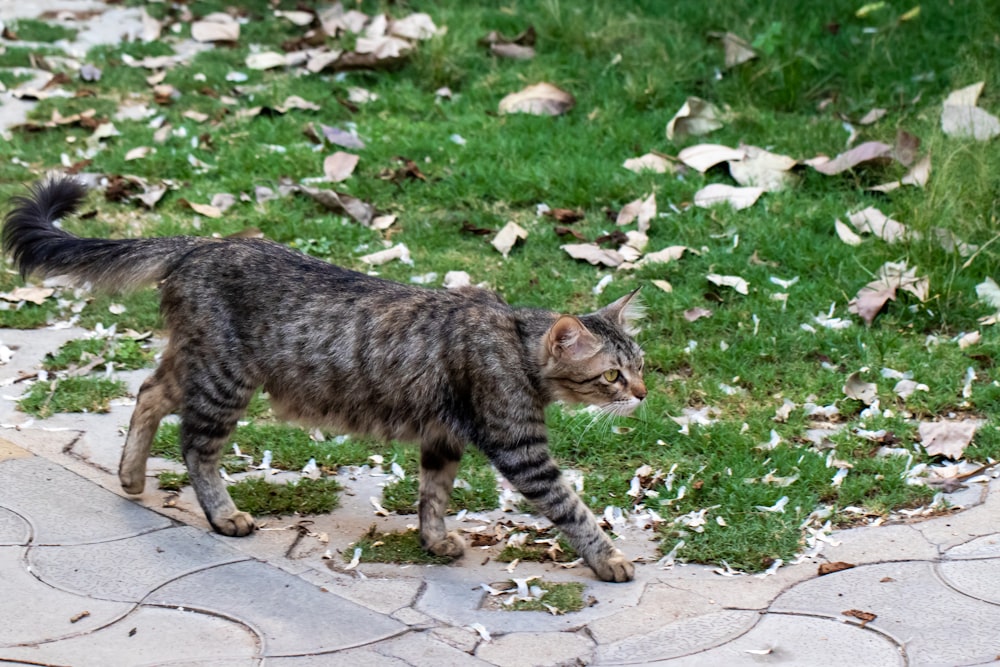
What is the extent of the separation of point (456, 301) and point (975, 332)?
9.71 ft

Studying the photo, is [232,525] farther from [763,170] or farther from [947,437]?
[763,170]

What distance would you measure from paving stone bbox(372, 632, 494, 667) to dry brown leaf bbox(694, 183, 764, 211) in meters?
4.32

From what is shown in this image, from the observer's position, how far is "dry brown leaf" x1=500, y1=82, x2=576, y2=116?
9086mm

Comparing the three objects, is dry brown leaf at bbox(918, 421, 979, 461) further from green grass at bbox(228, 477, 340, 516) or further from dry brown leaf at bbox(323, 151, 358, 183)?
dry brown leaf at bbox(323, 151, 358, 183)

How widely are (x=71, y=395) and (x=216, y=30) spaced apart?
577 cm

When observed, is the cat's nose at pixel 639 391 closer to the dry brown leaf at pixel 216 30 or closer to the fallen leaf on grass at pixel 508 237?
the fallen leaf on grass at pixel 508 237

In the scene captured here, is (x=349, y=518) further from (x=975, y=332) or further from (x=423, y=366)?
(x=975, y=332)

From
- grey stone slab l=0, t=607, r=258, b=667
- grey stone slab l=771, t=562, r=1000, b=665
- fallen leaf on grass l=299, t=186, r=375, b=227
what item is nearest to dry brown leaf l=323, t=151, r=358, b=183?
fallen leaf on grass l=299, t=186, r=375, b=227

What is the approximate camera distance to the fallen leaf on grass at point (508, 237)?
7.27m

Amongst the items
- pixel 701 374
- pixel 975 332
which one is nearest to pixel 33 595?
pixel 701 374

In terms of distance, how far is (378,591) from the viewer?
441cm

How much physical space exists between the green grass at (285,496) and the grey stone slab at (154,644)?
3.17ft

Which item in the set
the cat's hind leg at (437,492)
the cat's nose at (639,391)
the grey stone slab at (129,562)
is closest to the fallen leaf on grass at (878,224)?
the cat's nose at (639,391)

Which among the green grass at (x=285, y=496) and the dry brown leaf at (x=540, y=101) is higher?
the dry brown leaf at (x=540, y=101)
